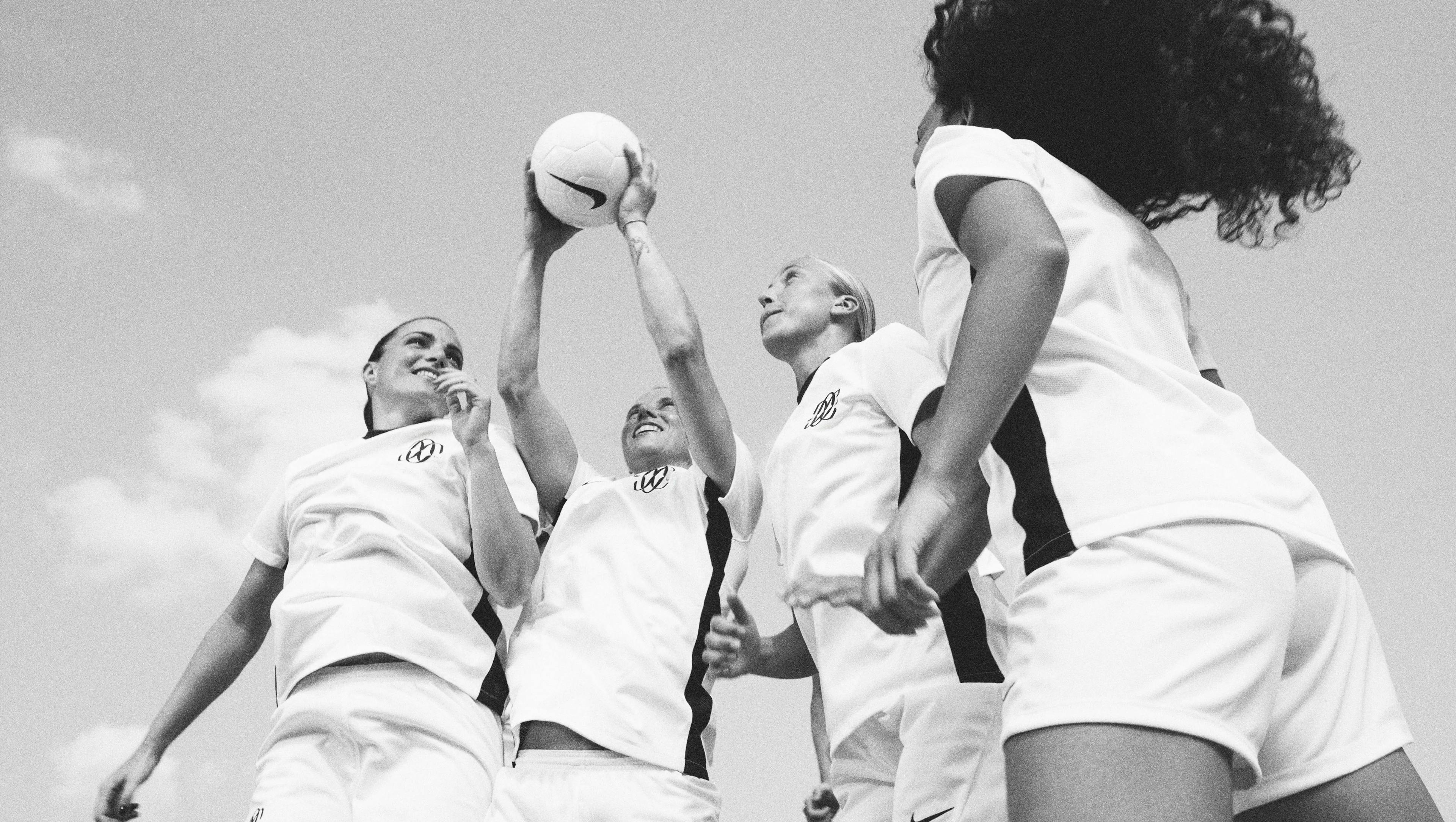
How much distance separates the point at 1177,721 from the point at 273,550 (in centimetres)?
416

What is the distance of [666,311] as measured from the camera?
4.23 metres

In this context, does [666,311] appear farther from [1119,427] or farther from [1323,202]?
[1119,427]

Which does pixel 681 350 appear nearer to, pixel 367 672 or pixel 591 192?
pixel 591 192

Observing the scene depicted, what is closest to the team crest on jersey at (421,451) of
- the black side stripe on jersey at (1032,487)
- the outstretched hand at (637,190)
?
the outstretched hand at (637,190)

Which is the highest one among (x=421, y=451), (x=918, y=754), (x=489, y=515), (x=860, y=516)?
(x=421, y=451)

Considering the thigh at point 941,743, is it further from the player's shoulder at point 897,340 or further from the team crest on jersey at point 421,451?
the team crest on jersey at point 421,451

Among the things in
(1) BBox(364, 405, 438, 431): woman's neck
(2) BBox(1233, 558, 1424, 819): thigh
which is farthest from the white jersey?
(1) BBox(364, 405, 438, 431): woman's neck

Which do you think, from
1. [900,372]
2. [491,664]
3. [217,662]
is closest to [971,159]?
[900,372]

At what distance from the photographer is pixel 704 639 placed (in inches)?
147

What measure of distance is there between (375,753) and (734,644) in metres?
1.56

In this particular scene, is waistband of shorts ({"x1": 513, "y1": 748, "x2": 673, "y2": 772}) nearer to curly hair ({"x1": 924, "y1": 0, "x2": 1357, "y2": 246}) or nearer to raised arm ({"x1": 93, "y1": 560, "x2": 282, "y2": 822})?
raised arm ({"x1": 93, "y1": 560, "x2": 282, "y2": 822})

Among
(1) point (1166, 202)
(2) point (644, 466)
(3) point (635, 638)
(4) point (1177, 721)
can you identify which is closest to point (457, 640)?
(3) point (635, 638)

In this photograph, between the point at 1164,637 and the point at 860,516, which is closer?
the point at 1164,637

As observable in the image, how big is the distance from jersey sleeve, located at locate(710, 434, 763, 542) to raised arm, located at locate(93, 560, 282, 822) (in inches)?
73.6
